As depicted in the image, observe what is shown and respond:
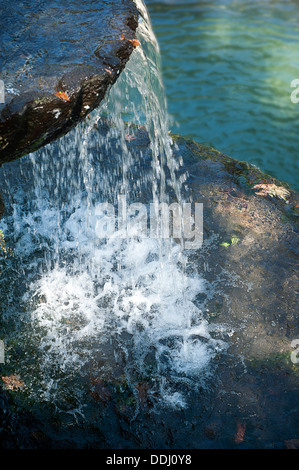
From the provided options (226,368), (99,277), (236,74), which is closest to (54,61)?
(99,277)

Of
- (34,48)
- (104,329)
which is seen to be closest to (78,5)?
(34,48)

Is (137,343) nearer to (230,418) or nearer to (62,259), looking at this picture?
(230,418)

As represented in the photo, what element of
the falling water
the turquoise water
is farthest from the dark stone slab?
the turquoise water

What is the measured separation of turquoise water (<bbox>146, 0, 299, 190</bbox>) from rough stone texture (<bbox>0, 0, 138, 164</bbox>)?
413 centimetres

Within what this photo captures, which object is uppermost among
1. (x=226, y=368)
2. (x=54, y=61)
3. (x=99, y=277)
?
(x=54, y=61)

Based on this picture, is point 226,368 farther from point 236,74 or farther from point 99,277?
point 236,74

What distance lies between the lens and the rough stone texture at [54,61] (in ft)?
8.26

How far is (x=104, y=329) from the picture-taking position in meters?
3.74

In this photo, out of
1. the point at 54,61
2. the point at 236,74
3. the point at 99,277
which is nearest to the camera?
the point at 54,61

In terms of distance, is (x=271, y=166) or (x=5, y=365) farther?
(x=271, y=166)

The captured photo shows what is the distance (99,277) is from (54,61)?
2.21m

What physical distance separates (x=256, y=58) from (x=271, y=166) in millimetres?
3866

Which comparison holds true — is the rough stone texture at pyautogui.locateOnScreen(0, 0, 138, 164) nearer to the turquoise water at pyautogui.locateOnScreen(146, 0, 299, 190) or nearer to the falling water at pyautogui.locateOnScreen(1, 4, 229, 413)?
the falling water at pyautogui.locateOnScreen(1, 4, 229, 413)

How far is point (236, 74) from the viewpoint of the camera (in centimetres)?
864
